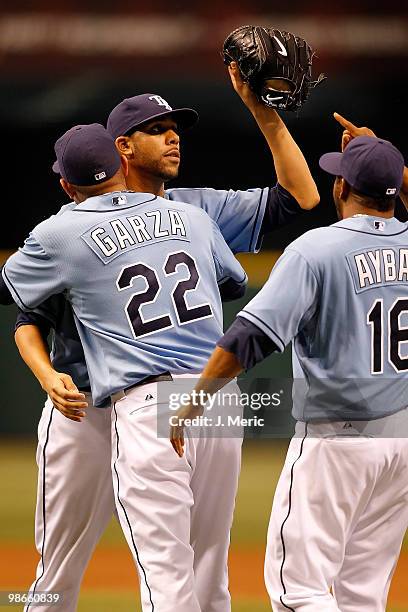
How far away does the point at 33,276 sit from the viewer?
309cm

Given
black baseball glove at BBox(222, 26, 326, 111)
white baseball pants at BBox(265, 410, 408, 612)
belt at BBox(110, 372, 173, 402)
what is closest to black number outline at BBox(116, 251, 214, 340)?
belt at BBox(110, 372, 173, 402)

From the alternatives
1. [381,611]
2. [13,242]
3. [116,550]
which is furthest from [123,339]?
[13,242]

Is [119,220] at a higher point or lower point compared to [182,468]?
higher

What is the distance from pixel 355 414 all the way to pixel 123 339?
0.63m

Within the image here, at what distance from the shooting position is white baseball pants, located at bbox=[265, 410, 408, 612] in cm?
273

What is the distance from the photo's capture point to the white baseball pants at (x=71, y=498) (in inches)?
125

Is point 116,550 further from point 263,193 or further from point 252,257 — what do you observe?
point 252,257

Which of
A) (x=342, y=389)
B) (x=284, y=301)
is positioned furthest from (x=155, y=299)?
(x=342, y=389)

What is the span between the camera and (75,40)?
Answer: 7.21m

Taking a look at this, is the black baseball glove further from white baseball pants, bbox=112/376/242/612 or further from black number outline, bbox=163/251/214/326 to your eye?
white baseball pants, bbox=112/376/242/612

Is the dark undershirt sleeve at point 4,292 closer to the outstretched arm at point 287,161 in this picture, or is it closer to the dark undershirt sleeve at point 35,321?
the dark undershirt sleeve at point 35,321

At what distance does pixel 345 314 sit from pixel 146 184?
89 centimetres

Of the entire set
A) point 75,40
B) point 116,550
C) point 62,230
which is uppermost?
point 75,40

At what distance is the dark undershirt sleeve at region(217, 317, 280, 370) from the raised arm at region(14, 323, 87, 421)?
46 centimetres
